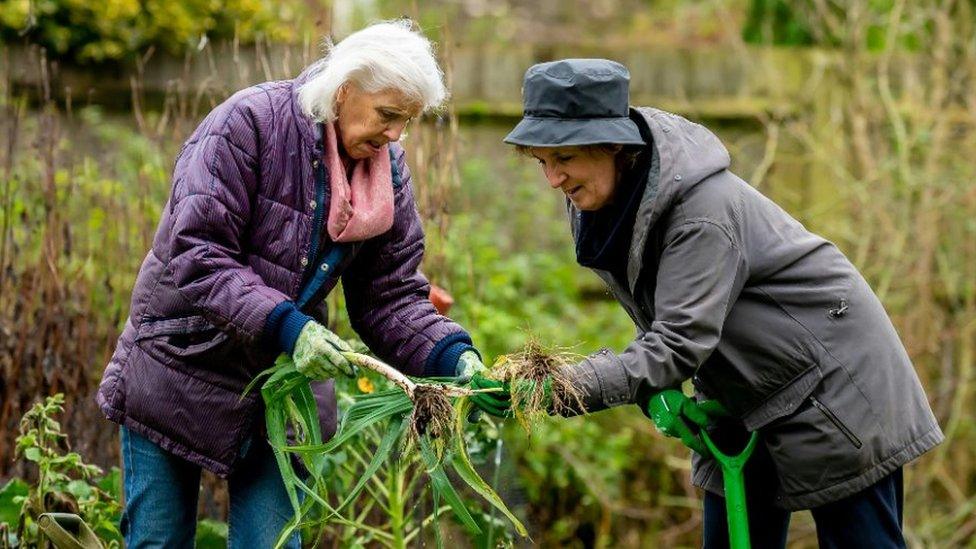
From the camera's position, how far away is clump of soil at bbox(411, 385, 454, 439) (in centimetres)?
291

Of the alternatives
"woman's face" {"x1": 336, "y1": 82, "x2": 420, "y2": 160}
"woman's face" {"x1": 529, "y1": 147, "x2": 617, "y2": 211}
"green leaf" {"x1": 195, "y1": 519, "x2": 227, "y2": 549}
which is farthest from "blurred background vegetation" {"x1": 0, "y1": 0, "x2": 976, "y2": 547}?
"woman's face" {"x1": 529, "y1": 147, "x2": 617, "y2": 211}

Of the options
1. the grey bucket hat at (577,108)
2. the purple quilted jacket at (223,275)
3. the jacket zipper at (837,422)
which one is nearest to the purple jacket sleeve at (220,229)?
the purple quilted jacket at (223,275)

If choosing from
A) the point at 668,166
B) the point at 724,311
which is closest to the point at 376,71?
the point at 668,166

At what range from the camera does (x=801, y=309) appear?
3.04 m

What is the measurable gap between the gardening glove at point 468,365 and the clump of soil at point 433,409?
221 millimetres

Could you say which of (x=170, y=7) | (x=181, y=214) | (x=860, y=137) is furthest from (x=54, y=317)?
(x=860, y=137)

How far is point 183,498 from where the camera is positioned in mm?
3133

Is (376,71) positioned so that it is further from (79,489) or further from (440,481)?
(79,489)

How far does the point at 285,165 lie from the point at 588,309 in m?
3.57

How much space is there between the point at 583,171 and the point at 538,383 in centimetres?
47

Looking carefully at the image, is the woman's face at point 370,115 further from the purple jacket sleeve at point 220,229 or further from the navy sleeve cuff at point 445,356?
the navy sleeve cuff at point 445,356

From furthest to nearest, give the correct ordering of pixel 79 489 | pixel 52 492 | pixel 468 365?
pixel 79 489 → pixel 52 492 → pixel 468 365

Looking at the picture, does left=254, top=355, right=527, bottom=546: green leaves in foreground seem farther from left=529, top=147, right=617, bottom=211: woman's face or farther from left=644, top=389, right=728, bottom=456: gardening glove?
left=529, top=147, right=617, bottom=211: woman's face

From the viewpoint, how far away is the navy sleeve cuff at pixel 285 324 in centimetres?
293
